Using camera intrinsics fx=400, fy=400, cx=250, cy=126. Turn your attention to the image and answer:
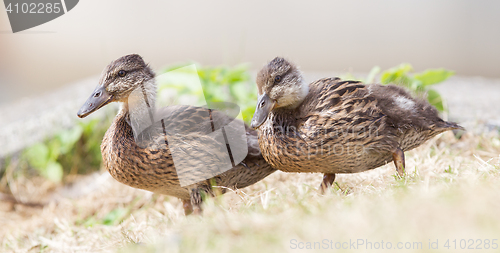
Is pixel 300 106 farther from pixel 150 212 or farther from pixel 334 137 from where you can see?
pixel 150 212

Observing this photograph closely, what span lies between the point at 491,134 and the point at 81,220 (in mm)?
4352

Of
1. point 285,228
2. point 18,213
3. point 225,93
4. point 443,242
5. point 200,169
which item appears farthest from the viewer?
point 225,93

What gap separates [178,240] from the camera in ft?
5.86

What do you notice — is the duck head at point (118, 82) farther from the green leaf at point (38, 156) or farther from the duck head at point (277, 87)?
the green leaf at point (38, 156)

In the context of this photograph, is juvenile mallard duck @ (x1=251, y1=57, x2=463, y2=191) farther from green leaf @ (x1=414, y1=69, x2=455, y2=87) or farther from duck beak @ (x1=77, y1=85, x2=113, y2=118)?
green leaf @ (x1=414, y1=69, x2=455, y2=87)

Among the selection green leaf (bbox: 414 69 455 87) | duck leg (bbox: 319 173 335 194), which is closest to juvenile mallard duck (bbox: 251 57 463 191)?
duck leg (bbox: 319 173 335 194)

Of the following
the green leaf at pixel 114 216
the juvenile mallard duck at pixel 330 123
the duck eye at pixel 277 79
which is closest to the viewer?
the juvenile mallard duck at pixel 330 123

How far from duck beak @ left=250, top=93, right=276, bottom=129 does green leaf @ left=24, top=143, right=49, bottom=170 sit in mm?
3640

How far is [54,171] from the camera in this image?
197 inches

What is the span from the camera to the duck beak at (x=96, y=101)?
114 inches

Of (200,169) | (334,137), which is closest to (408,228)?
(334,137)

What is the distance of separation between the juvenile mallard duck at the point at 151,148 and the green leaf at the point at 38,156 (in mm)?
2581

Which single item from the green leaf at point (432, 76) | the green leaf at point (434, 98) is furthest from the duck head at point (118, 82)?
the green leaf at point (434, 98)

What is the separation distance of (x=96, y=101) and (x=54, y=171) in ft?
8.36
